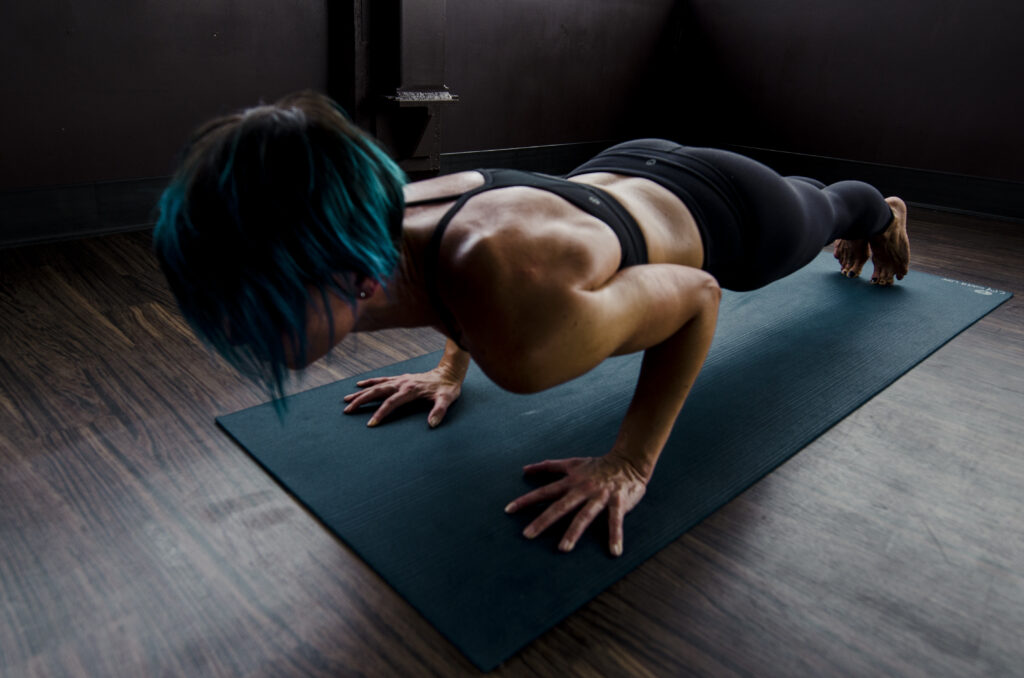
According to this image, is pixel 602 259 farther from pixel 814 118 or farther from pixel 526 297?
pixel 814 118

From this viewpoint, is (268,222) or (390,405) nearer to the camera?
(268,222)

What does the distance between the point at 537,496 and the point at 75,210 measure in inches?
80.5

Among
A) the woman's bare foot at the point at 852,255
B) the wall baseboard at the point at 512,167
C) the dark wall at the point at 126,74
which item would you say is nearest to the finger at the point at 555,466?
the wall baseboard at the point at 512,167

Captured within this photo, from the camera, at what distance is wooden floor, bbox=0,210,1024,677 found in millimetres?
822

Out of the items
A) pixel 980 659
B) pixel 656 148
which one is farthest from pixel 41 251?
pixel 980 659

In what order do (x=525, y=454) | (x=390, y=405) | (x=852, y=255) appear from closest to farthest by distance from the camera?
1. (x=525, y=454)
2. (x=390, y=405)
3. (x=852, y=255)

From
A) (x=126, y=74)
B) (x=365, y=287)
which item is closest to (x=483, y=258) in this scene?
(x=365, y=287)

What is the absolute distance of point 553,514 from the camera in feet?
3.30

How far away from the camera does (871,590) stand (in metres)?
0.95

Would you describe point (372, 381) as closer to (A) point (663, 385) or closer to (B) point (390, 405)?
(B) point (390, 405)

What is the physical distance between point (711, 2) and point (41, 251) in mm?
3673

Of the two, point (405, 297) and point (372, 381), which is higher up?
point (405, 297)

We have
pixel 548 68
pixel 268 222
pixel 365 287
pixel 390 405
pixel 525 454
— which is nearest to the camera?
pixel 268 222

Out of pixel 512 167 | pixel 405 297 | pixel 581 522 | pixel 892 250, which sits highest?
pixel 405 297
